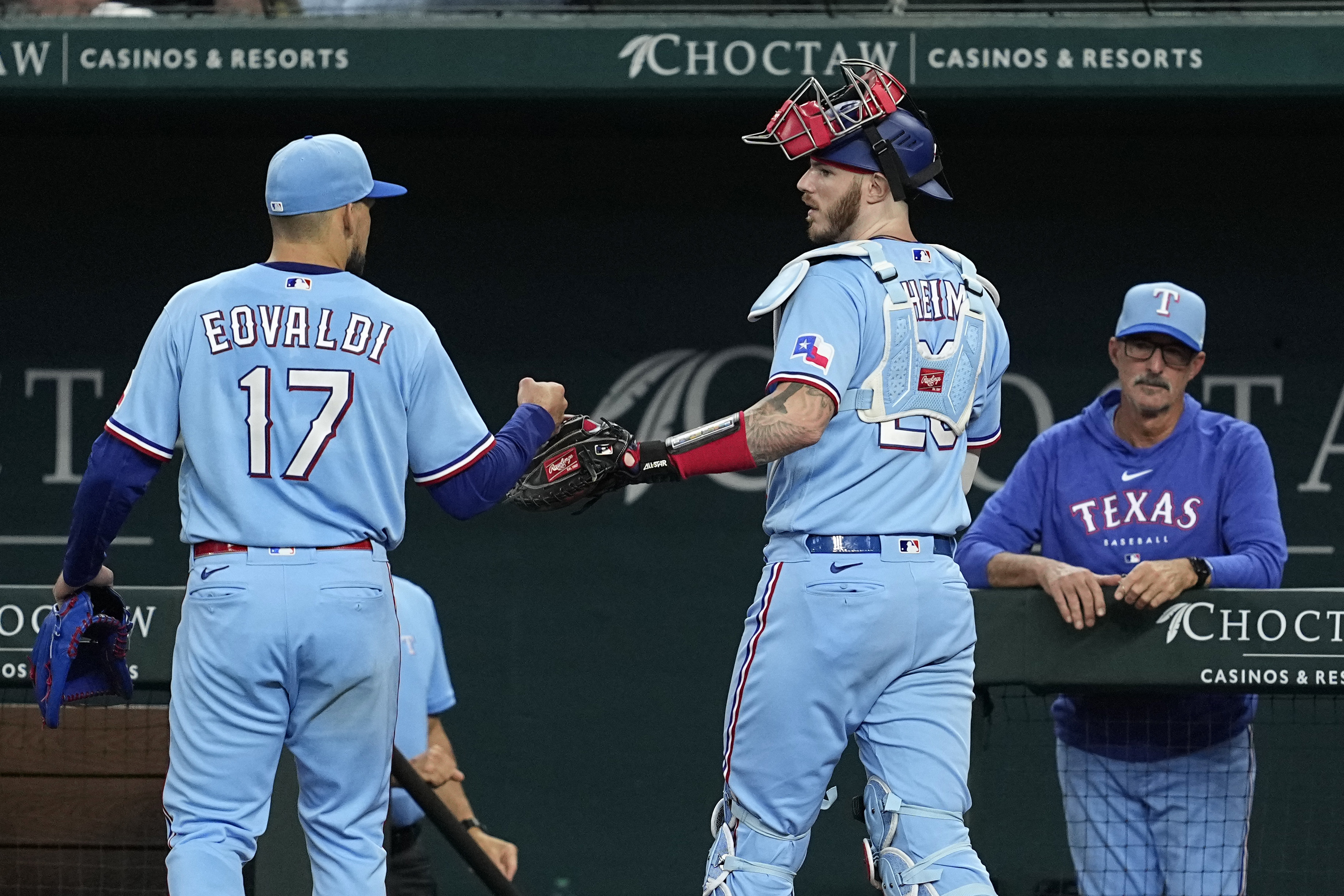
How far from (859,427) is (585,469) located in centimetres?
55

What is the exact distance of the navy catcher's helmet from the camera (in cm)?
343

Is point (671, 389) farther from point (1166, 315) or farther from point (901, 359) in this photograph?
point (901, 359)

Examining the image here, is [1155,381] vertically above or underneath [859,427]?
above

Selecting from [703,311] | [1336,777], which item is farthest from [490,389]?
[1336,777]

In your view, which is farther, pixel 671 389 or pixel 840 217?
pixel 671 389

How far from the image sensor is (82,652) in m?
3.54

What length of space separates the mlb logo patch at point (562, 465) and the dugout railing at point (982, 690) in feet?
3.15

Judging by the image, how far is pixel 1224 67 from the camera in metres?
5.46

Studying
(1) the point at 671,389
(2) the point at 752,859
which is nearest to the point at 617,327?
(1) the point at 671,389

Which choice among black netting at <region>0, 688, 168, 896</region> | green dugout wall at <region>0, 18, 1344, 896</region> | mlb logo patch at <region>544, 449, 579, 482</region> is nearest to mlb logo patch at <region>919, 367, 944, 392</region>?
mlb logo patch at <region>544, 449, 579, 482</region>

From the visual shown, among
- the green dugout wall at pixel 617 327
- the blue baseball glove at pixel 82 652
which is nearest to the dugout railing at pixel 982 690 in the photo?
the blue baseball glove at pixel 82 652

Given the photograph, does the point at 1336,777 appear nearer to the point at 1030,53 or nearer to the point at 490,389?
the point at 1030,53

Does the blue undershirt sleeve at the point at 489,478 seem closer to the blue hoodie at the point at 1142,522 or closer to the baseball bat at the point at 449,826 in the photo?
the baseball bat at the point at 449,826

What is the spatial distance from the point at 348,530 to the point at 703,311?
3300 millimetres
